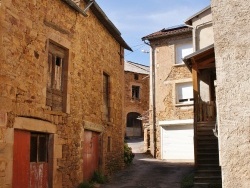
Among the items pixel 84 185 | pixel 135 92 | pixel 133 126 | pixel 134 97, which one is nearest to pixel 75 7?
pixel 84 185

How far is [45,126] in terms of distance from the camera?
26.7 feet

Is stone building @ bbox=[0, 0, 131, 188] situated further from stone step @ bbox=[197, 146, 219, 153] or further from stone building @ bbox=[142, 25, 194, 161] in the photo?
stone building @ bbox=[142, 25, 194, 161]

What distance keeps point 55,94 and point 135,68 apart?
75.1ft

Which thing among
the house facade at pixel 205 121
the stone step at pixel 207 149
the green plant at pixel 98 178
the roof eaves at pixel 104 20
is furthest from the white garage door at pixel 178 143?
the green plant at pixel 98 178

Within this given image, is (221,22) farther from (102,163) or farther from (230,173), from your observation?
(102,163)

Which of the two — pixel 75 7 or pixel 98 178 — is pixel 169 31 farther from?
pixel 98 178

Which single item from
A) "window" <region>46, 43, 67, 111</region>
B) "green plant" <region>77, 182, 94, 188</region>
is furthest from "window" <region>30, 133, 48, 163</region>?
"green plant" <region>77, 182, 94, 188</region>

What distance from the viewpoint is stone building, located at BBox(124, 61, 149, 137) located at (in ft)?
98.8

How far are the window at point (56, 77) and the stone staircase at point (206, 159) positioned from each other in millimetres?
4328

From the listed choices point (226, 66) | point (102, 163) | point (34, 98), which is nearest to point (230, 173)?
point (226, 66)

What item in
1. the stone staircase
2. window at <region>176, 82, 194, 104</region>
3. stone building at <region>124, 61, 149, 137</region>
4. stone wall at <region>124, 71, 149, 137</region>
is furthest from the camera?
stone building at <region>124, 61, 149, 137</region>

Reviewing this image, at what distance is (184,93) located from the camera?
60.6 feet

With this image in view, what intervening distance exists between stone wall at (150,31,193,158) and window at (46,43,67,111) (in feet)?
33.0

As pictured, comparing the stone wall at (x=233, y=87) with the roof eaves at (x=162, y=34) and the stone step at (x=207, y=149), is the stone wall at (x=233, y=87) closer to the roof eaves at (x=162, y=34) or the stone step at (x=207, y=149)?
the stone step at (x=207, y=149)
